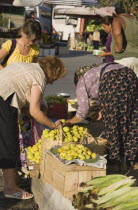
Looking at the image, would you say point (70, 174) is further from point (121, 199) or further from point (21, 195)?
point (21, 195)

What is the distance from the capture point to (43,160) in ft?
15.2

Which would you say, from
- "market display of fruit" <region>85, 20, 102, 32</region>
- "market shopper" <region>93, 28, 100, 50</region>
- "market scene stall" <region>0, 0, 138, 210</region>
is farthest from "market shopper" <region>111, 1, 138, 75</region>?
"market display of fruit" <region>85, 20, 102, 32</region>

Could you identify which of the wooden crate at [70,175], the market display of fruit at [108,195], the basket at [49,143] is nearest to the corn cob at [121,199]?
the market display of fruit at [108,195]

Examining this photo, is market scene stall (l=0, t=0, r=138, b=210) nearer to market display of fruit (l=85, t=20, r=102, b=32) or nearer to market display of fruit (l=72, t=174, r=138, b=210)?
market display of fruit (l=72, t=174, r=138, b=210)

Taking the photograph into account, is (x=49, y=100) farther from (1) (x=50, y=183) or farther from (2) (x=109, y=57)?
(1) (x=50, y=183)

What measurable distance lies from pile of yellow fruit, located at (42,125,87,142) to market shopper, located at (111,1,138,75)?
232cm

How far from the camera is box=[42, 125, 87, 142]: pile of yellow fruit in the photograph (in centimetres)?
487

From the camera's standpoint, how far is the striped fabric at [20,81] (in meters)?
4.73

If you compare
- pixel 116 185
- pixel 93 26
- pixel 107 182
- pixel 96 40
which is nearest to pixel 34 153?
pixel 107 182

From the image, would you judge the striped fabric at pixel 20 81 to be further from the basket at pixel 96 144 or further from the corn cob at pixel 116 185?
the corn cob at pixel 116 185

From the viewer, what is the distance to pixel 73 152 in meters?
4.27

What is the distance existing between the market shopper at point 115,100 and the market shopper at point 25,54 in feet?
2.05

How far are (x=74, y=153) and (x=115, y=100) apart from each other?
1.19 metres

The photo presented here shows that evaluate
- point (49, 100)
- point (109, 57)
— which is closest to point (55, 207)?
point (49, 100)
